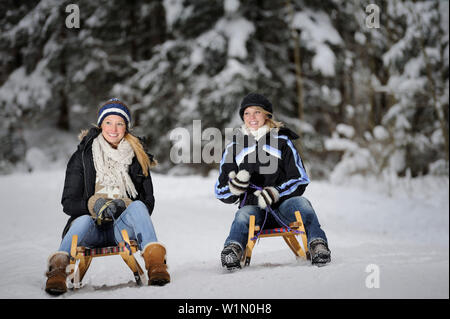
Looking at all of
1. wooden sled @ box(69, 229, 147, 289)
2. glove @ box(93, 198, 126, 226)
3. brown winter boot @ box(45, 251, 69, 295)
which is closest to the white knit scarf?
glove @ box(93, 198, 126, 226)

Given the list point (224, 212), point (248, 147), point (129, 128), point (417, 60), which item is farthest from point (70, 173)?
point (417, 60)

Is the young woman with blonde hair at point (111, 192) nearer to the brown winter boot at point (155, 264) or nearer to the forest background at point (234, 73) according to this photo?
the brown winter boot at point (155, 264)

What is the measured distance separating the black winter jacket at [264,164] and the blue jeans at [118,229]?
0.70 m

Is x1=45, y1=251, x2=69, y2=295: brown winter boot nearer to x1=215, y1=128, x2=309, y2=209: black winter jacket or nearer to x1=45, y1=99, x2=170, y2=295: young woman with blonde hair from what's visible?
x1=45, y1=99, x2=170, y2=295: young woman with blonde hair

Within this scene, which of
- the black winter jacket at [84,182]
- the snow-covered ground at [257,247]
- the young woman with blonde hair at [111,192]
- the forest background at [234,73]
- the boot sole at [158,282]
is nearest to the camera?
the snow-covered ground at [257,247]

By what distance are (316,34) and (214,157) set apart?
4.05m

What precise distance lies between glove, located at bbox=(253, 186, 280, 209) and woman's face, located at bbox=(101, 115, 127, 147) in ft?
3.53

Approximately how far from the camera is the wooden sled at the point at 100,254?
2711 mm

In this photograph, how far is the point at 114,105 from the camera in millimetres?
3148

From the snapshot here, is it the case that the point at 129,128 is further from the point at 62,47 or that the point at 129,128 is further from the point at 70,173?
the point at 62,47

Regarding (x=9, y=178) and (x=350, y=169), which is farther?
(x=350, y=169)

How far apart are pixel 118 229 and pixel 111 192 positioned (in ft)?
0.91

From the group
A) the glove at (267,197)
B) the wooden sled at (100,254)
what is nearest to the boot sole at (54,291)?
the wooden sled at (100,254)

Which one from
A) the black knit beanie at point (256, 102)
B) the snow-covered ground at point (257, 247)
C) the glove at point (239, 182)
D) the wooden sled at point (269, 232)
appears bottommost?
the snow-covered ground at point (257, 247)
